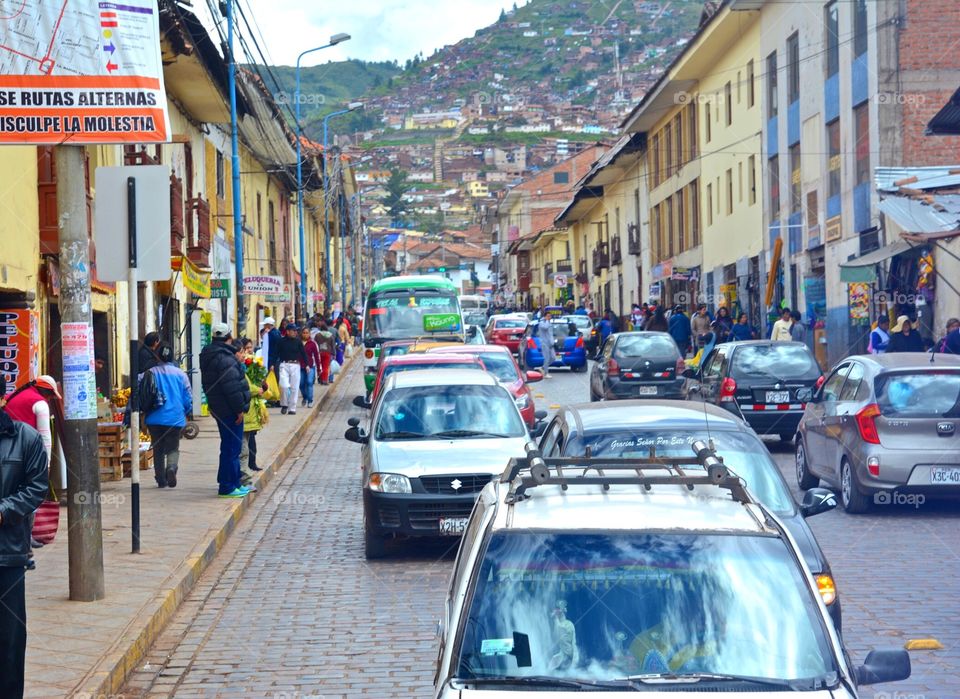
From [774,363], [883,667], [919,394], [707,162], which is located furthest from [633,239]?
[883,667]

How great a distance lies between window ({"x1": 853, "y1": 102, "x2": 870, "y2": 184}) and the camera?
29.2m

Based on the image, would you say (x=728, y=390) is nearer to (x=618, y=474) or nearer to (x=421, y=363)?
(x=421, y=363)

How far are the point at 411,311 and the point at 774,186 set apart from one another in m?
12.1

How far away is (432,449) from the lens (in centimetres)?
1201

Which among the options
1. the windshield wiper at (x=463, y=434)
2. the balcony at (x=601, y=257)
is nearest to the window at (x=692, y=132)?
the balcony at (x=601, y=257)

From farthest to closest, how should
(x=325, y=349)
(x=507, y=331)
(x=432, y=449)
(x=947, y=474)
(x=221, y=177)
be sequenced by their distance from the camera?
(x=507, y=331)
(x=325, y=349)
(x=221, y=177)
(x=947, y=474)
(x=432, y=449)

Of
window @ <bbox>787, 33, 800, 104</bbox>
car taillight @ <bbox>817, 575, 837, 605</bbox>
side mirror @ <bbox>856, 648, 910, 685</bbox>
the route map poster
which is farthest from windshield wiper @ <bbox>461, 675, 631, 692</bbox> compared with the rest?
window @ <bbox>787, 33, 800, 104</bbox>

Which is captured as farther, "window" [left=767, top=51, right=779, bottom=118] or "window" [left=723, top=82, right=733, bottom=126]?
"window" [left=723, top=82, right=733, bottom=126]

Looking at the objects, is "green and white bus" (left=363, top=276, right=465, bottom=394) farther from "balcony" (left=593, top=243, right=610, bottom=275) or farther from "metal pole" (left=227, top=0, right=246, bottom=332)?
"balcony" (left=593, top=243, right=610, bottom=275)

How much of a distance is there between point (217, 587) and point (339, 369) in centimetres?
3192

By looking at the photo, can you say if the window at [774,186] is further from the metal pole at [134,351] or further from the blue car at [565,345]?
the metal pole at [134,351]

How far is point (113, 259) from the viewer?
10.4 metres

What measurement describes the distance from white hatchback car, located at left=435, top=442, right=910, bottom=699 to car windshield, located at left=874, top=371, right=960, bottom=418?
8525 millimetres

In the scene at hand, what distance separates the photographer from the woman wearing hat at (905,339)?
22.8 meters
